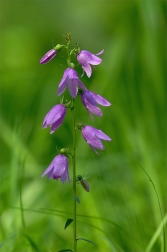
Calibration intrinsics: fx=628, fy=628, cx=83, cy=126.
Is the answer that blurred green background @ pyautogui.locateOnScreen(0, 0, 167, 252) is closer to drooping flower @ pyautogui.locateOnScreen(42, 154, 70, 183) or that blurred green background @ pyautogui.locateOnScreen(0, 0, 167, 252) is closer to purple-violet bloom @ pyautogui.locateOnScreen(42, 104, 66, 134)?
purple-violet bloom @ pyautogui.locateOnScreen(42, 104, 66, 134)

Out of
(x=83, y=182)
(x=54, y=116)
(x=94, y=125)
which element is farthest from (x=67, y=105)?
(x=94, y=125)

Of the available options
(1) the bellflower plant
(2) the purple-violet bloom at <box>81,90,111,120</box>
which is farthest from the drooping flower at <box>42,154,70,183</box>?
(2) the purple-violet bloom at <box>81,90,111,120</box>

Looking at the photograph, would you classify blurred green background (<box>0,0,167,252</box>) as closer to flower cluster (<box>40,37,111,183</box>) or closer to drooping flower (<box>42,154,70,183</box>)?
flower cluster (<box>40,37,111,183</box>)

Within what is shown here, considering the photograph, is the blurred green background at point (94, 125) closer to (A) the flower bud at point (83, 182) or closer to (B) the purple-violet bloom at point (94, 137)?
(B) the purple-violet bloom at point (94, 137)

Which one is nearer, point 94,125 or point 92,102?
point 92,102

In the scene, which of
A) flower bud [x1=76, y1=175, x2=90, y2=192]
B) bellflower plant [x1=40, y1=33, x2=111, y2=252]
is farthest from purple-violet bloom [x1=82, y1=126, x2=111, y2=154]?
flower bud [x1=76, y1=175, x2=90, y2=192]

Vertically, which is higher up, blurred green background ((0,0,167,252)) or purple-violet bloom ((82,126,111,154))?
blurred green background ((0,0,167,252))

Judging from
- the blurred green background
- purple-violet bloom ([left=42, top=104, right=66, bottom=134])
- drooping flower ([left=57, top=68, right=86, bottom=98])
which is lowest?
purple-violet bloom ([left=42, top=104, right=66, bottom=134])

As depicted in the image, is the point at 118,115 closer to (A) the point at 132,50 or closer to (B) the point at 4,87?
(A) the point at 132,50

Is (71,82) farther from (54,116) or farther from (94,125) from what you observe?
(94,125)

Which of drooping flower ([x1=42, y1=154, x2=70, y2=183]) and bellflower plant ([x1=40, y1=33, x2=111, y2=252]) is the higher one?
bellflower plant ([x1=40, y1=33, x2=111, y2=252])

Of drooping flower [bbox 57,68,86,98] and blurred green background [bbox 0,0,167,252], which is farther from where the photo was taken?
blurred green background [bbox 0,0,167,252]
